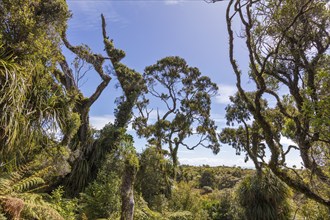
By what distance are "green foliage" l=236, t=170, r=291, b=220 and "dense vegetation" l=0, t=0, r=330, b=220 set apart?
1.5 inches

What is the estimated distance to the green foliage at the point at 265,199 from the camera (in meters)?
10.6

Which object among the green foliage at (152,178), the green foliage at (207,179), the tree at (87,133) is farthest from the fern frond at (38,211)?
the green foliage at (207,179)

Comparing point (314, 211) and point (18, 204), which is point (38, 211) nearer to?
point (18, 204)

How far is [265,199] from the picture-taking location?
10719 mm

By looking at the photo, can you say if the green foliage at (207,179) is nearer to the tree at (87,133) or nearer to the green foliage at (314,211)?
the tree at (87,133)

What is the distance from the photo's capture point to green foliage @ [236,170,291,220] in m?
10.6

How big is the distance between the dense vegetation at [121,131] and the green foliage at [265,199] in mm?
38

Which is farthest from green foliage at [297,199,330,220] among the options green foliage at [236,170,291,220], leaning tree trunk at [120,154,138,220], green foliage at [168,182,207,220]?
green foliage at [168,182,207,220]

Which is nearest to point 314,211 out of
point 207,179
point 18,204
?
point 18,204

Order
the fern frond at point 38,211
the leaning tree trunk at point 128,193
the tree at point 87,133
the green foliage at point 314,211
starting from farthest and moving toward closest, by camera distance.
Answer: the tree at point 87,133 < the green foliage at point 314,211 < the leaning tree trunk at point 128,193 < the fern frond at point 38,211

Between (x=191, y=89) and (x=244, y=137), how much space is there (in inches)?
263

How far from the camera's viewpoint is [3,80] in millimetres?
4594

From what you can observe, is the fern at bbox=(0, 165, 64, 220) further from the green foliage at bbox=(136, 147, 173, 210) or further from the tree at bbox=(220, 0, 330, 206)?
the green foliage at bbox=(136, 147, 173, 210)

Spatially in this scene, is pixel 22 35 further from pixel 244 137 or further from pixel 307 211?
pixel 244 137
